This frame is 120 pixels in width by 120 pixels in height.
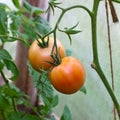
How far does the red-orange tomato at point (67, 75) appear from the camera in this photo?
48 centimetres

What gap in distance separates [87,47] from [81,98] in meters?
0.20

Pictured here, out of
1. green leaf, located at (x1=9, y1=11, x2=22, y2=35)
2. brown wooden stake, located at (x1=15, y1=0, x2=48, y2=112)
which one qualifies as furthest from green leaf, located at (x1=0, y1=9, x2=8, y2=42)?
brown wooden stake, located at (x1=15, y1=0, x2=48, y2=112)

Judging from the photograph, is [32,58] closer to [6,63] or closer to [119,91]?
[6,63]

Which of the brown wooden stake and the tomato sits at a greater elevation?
the tomato

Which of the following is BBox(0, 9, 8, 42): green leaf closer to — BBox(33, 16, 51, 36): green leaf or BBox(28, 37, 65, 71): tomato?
BBox(33, 16, 51, 36): green leaf

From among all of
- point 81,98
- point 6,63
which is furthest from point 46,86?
point 81,98

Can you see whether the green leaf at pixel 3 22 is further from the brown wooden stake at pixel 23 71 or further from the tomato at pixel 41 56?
the brown wooden stake at pixel 23 71

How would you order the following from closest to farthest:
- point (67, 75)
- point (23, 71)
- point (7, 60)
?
point (67, 75) < point (7, 60) < point (23, 71)

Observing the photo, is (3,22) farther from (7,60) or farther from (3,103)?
(3,103)

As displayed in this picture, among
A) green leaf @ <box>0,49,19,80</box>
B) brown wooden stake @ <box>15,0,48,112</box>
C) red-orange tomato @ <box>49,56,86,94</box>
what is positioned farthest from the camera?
brown wooden stake @ <box>15,0,48,112</box>

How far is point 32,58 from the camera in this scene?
0.51 metres

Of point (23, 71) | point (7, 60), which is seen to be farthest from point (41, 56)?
point (23, 71)

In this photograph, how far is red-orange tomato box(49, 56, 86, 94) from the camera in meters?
0.48

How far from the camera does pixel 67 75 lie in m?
0.49
